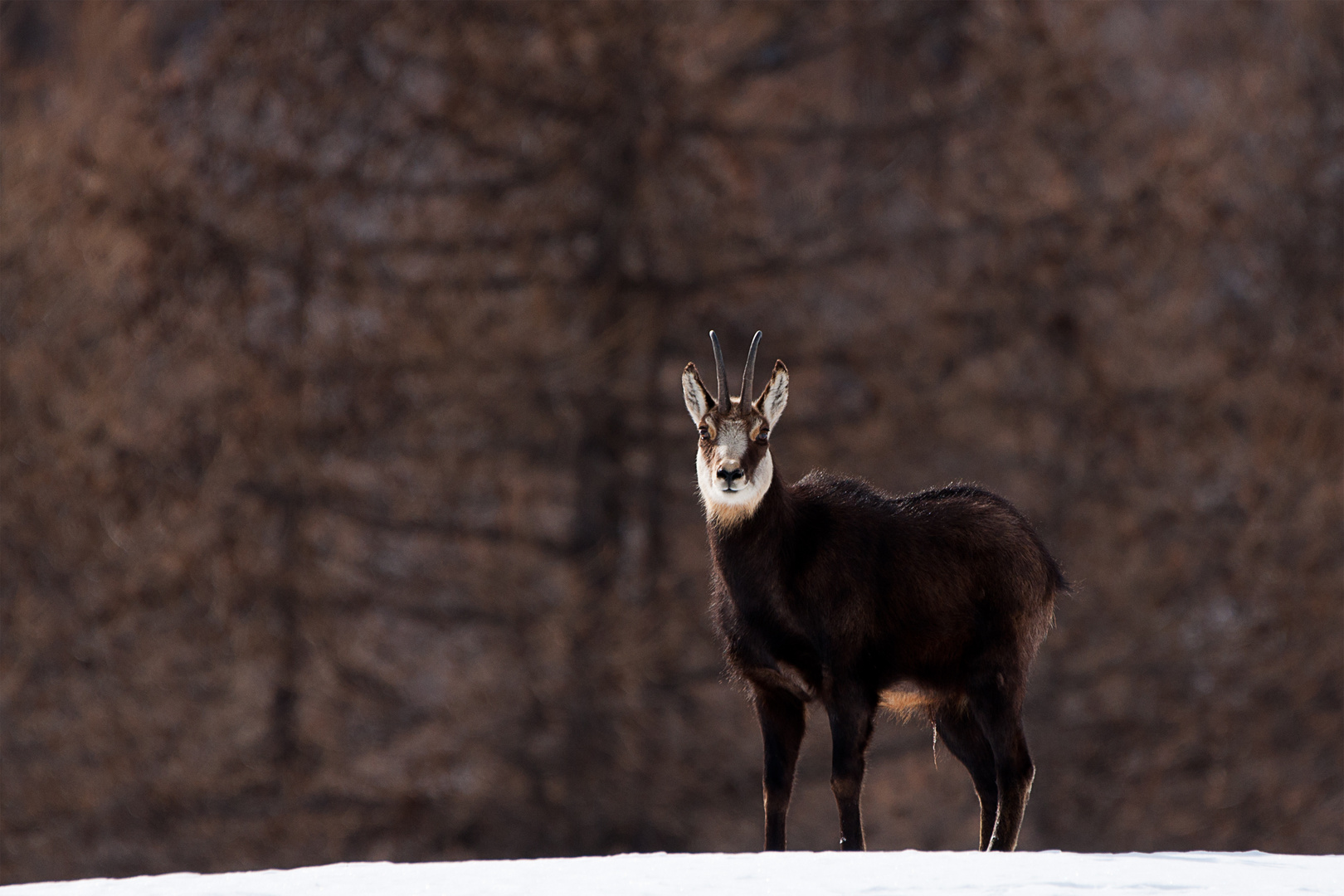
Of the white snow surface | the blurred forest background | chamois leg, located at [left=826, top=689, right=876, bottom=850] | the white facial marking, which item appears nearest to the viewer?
the white snow surface

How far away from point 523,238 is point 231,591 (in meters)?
4.15

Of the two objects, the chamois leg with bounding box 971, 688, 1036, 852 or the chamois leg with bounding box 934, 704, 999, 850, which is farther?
the chamois leg with bounding box 934, 704, 999, 850

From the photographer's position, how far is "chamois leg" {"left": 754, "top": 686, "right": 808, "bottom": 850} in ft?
18.9

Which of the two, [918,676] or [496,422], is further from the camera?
[496,422]

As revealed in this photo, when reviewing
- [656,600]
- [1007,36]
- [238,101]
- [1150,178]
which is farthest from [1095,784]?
[238,101]

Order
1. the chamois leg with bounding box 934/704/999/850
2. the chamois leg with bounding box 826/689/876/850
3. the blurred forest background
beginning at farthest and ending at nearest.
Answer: the blurred forest background < the chamois leg with bounding box 934/704/999/850 < the chamois leg with bounding box 826/689/876/850

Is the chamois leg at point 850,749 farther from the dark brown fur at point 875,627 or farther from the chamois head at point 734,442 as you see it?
the chamois head at point 734,442

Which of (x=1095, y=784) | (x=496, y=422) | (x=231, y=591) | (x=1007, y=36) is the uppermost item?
Answer: (x=1007, y=36)

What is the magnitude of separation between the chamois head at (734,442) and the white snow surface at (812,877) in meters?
1.27

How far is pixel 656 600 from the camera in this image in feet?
47.1

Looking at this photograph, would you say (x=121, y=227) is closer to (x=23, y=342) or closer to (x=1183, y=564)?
(x=23, y=342)

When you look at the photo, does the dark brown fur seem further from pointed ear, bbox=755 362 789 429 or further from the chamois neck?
pointed ear, bbox=755 362 789 429

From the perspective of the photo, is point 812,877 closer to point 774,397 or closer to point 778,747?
point 778,747

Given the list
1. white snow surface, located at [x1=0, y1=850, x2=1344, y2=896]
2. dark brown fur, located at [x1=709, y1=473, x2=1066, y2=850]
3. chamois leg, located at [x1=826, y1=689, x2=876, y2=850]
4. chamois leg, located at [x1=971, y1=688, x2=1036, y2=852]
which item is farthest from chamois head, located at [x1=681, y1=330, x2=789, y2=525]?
white snow surface, located at [x1=0, y1=850, x2=1344, y2=896]
